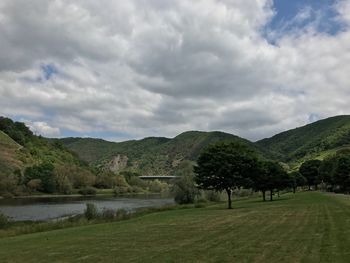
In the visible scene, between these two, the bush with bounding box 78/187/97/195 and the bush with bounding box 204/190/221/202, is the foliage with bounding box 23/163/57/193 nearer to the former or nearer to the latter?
the bush with bounding box 78/187/97/195

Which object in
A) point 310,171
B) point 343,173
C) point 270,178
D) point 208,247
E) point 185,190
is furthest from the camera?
point 310,171

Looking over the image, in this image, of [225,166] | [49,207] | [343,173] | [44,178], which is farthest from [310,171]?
[44,178]

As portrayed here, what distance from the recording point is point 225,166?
197 ft

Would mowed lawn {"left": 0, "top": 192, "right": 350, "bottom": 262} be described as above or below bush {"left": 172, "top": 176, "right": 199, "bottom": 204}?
below

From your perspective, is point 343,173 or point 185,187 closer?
point 185,187

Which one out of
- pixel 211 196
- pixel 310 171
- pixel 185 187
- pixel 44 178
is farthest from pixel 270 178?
pixel 44 178

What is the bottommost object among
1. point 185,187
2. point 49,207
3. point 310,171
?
point 49,207

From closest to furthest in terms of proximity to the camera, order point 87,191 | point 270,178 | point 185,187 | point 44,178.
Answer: point 185,187 → point 270,178 → point 44,178 → point 87,191

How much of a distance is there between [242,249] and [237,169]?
4344 centimetres

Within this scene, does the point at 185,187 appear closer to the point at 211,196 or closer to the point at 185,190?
the point at 185,190

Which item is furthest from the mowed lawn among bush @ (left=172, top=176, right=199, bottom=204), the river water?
bush @ (left=172, top=176, right=199, bottom=204)

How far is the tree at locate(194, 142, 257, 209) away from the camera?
6056 cm

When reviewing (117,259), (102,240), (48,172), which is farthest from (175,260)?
(48,172)

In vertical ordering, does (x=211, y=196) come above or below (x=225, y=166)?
below
